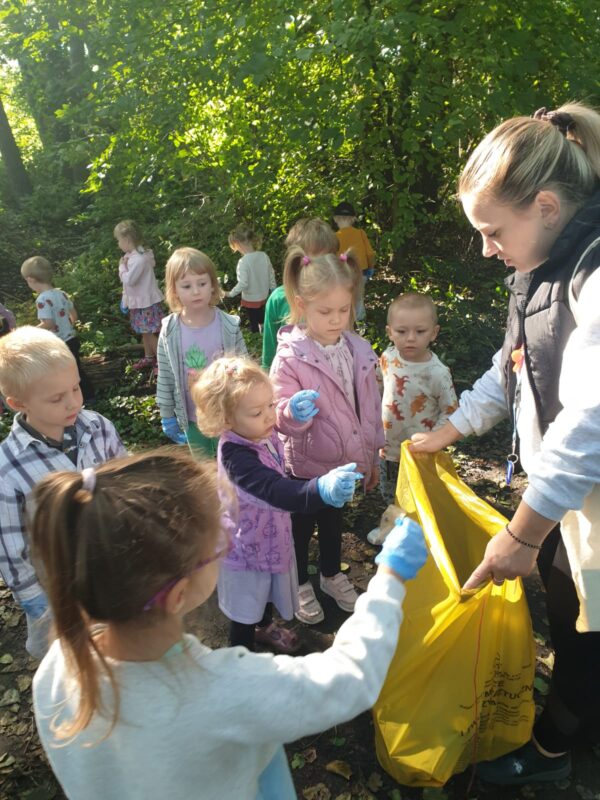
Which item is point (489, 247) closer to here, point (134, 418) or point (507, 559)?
point (507, 559)

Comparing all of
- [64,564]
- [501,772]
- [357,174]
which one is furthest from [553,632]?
[357,174]

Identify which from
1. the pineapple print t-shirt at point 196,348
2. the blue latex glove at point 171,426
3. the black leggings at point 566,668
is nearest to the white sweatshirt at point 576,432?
the black leggings at point 566,668

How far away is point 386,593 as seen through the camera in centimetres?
124

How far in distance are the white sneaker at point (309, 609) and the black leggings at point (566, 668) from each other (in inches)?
46.9

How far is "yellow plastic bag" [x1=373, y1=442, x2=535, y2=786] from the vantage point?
184 centimetres

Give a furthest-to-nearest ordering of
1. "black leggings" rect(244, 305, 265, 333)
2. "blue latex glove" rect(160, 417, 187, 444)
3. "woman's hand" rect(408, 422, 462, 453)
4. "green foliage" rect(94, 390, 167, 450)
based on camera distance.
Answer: "black leggings" rect(244, 305, 265, 333) → "green foliage" rect(94, 390, 167, 450) → "blue latex glove" rect(160, 417, 187, 444) → "woman's hand" rect(408, 422, 462, 453)

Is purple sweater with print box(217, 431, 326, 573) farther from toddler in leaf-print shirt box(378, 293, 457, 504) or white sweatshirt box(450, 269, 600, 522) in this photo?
toddler in leaf-print shirt box(378, 293, 457, 504)

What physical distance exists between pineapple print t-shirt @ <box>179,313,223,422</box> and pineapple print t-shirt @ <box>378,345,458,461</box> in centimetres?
104

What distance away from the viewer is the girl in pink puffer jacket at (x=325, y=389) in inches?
106

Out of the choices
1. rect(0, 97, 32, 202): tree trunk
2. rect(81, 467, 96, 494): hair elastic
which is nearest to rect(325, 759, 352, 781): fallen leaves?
rect(81, 467, 96, 494): hair elastic

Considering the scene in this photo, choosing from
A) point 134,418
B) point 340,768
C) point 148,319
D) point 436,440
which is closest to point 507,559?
point 436,440

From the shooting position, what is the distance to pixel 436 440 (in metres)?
2.34

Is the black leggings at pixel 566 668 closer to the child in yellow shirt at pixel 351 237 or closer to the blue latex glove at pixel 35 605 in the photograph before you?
the blue latex glove at pixel 35 605

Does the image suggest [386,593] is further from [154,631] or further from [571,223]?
[571,223]
